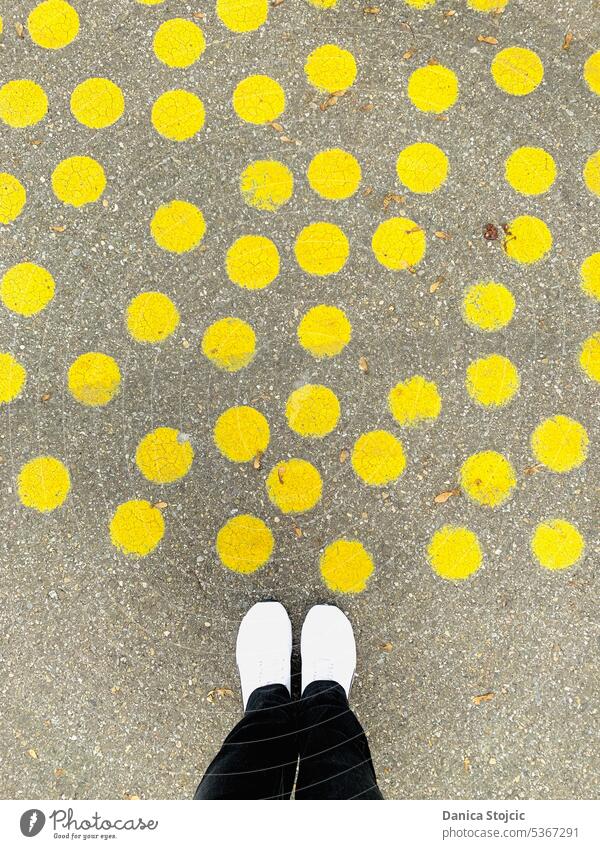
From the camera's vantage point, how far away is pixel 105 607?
7.35ft

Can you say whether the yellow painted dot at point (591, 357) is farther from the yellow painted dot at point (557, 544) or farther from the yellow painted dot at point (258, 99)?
the yellow painted dot at point (258, 99)

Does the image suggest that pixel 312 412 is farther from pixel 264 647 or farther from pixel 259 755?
pixel 259 755

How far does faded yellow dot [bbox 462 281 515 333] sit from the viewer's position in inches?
88.6

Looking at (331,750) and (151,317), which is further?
(151,317)

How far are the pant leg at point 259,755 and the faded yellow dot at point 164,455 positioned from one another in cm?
86

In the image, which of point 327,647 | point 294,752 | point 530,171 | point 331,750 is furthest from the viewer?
point 530,171

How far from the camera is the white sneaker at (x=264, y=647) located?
2.17 m

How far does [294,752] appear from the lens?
1994 millimetres

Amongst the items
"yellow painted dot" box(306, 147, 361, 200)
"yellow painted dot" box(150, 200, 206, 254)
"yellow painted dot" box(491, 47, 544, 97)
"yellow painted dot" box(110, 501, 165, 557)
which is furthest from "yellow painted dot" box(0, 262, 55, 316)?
"yellow painted dot" box(491, 47, 544, 97)

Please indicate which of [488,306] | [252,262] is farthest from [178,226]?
[488,306]

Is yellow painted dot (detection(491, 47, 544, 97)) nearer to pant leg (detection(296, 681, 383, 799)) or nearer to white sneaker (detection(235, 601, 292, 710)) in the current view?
white sneaker (detection(235, 601, 292, 710))

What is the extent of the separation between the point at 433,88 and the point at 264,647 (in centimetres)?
223

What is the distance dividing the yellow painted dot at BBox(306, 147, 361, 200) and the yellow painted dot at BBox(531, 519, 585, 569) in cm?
149

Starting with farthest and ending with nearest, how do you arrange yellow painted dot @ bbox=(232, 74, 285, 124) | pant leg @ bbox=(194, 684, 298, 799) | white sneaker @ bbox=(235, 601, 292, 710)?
1. yellow painted dot @ bbox=(232, 74, 285, 124)
2. white sneaker @ bbox=(235, 601, 292, 710)
3. pant leg @ bbox=(194, 684, 298, 799)
